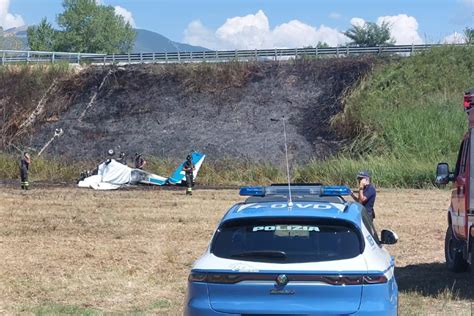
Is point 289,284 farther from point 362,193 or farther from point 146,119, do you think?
point 146,119

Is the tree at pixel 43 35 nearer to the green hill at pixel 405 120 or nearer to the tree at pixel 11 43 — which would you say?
the tree at pixel 11 43

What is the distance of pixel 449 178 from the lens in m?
12.8

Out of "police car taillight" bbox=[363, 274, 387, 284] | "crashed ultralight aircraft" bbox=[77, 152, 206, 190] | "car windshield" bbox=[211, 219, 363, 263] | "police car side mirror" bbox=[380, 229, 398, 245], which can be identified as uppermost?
"car windshield" bbox=[211, 219, 363, 263]

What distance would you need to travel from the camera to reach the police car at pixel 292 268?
691 centimetres

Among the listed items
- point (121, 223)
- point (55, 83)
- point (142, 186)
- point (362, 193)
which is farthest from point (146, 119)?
point (362, 193)

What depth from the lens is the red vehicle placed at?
1120 centimetres

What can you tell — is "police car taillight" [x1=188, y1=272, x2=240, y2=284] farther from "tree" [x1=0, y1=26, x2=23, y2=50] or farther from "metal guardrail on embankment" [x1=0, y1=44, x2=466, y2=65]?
"tree" [x1=0, y1=26, x2=23, y2=50]

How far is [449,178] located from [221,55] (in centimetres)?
3815

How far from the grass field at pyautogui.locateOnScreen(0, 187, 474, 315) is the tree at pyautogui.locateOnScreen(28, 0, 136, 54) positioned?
289 ft

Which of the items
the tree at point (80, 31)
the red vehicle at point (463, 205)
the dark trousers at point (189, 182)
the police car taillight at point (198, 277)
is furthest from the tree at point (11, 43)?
the police car taillight at point (198, 277)

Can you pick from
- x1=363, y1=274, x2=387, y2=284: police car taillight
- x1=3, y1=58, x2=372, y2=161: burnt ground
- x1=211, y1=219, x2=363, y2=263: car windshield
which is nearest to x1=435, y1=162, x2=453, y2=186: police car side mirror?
x1=211, y1=219, x2=363, y2=263: car windshield

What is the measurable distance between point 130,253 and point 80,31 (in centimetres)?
10308

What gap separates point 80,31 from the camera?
115 meters

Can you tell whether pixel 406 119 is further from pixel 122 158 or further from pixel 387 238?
pixel 387 238
